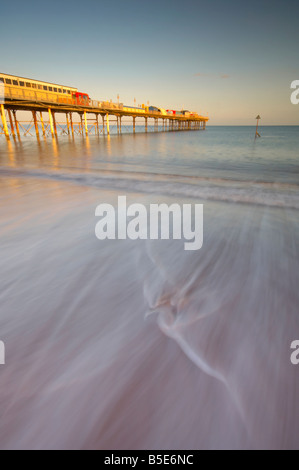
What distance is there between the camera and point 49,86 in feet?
85.1

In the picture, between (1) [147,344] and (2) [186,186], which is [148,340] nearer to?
(1) [147,344]

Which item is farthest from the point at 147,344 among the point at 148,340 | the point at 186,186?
the point at 186,186

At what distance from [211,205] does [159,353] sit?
3.63 metres

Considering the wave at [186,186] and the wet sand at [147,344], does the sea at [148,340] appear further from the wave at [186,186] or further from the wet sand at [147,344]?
the wave at [186,186]

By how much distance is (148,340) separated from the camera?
1.58 m

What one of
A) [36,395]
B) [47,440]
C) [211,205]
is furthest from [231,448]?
[211,205]

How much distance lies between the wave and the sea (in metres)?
1.88

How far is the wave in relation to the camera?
17.0 feet

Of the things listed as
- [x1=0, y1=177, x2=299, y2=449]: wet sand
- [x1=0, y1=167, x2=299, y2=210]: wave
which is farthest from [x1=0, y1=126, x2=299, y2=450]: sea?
[x1=0, y1=167, x2=299, y2=210]: wave

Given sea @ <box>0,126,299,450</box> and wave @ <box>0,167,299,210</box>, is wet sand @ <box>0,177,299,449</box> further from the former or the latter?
wave @ <box>0,167,299,210</box>

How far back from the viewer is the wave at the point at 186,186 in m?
5.17

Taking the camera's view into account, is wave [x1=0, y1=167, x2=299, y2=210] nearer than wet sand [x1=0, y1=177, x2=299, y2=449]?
No

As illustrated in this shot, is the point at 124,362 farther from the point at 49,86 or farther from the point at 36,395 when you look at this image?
the point at 49,86

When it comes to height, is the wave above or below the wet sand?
above
